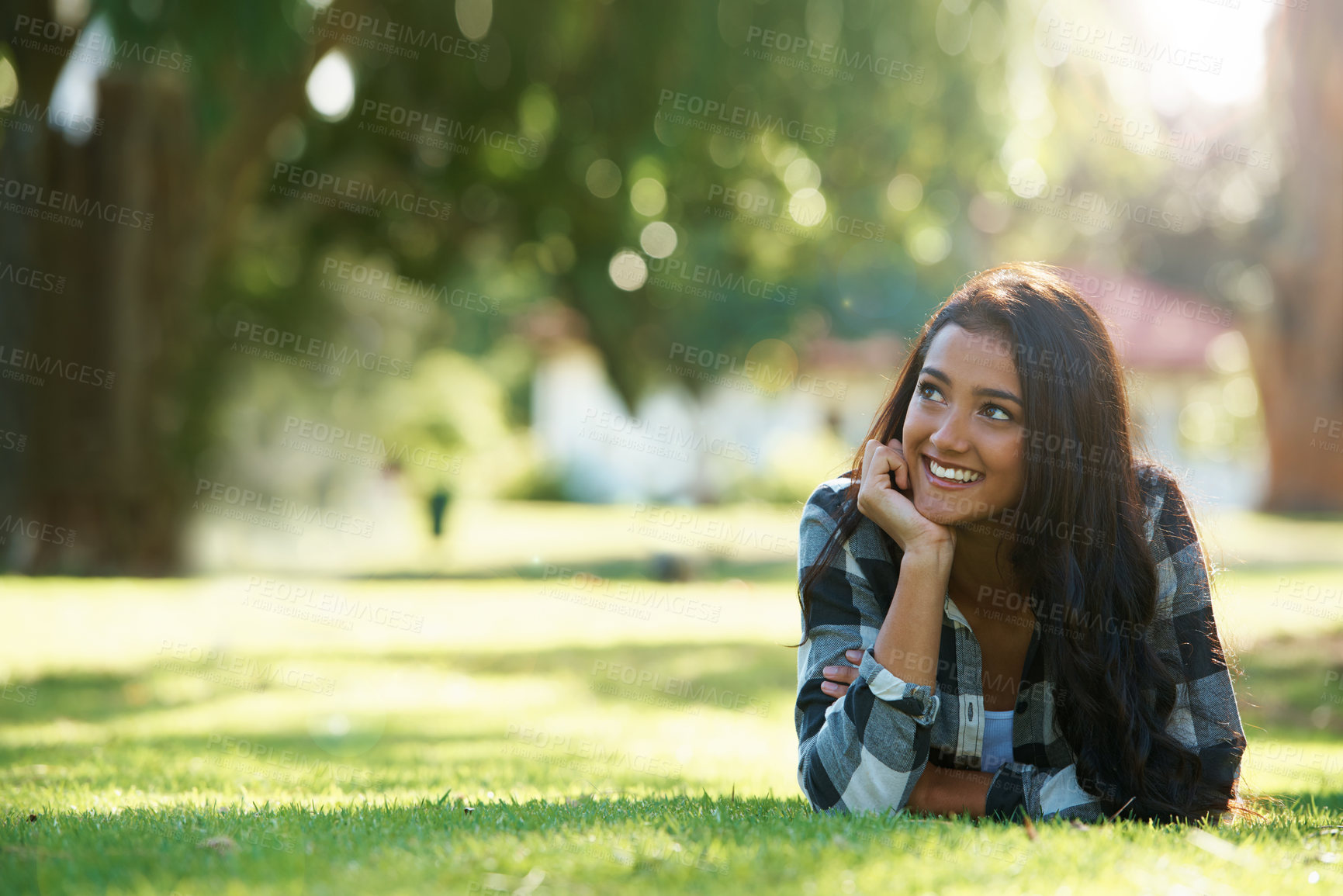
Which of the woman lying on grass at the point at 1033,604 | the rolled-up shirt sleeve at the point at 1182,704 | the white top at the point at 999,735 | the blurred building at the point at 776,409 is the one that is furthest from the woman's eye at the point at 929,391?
the blurred building at the point at 776,409

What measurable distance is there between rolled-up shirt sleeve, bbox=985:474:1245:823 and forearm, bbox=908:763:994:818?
0.03m

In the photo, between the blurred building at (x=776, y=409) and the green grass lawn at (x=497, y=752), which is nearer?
the green grass lawn at (x=497, y=752)

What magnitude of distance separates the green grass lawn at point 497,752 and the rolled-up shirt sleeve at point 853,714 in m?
0.17

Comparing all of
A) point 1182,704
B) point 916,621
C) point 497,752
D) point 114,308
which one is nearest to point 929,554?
point 916,621

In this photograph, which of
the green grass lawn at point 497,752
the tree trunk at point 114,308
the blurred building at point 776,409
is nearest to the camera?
the green grass lawn at point 497,752

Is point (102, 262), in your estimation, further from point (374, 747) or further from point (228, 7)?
point (374, 747)

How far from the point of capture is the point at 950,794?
3.47 metres

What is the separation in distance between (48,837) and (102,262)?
10.9 meters

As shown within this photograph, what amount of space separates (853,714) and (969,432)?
2.89ft

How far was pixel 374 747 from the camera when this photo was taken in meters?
6.95

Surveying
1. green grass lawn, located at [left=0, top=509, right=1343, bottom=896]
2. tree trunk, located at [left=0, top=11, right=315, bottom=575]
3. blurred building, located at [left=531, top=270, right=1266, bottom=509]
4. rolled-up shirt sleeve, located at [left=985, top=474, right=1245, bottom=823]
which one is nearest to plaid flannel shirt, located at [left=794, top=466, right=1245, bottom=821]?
rolled-up shirt sleeve, located at [left=985, top=474, right=1245, bottom=823]

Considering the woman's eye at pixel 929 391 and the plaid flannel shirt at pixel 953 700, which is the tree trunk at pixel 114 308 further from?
the plaid flannel shirt at pixel 953 700

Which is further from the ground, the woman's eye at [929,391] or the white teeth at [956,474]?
the woman's eye at [929,391]

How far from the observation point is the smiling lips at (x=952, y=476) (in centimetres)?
349
